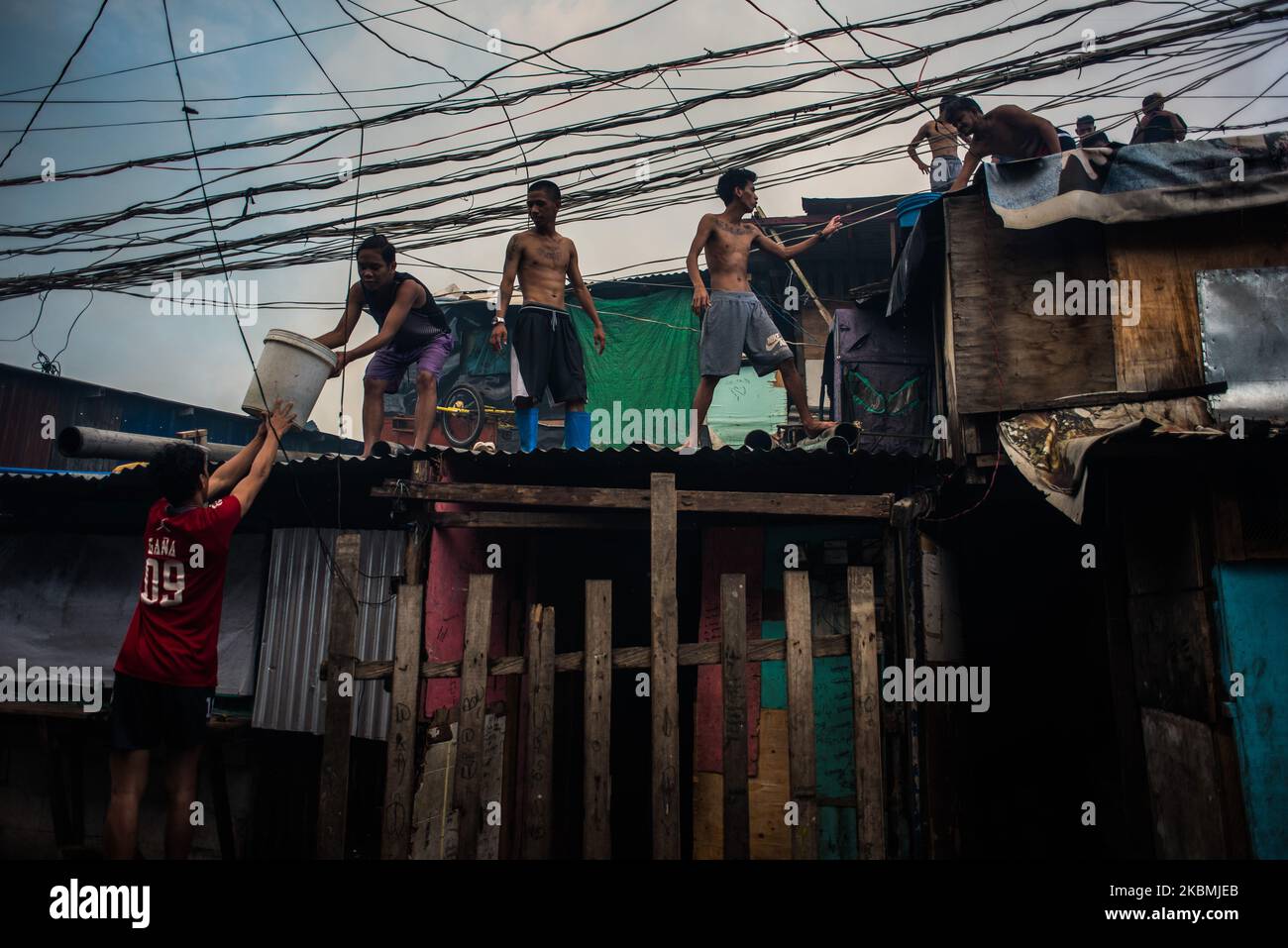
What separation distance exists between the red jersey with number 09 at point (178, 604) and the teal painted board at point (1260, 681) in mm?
5987

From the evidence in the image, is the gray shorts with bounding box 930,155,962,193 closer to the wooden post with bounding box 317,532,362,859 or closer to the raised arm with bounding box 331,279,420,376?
the raised arm with bounding box 331,279,420,376

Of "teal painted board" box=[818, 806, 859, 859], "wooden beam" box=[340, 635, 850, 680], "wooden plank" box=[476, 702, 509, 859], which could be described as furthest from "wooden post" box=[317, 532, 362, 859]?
"teal painted board" box=[818, 806, 859, 859]

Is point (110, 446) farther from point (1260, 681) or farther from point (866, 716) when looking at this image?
point (1260, 681)

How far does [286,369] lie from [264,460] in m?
1.57

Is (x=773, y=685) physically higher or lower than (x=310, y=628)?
lower

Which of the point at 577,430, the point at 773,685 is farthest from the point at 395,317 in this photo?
the point at 773,685

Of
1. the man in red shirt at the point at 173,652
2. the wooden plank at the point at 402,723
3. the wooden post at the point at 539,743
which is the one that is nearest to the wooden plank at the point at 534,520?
the wooden plank at the point at 402,723

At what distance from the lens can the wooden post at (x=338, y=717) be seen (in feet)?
13.2

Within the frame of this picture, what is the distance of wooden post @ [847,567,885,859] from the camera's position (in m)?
3.99

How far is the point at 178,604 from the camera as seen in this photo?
159 inches

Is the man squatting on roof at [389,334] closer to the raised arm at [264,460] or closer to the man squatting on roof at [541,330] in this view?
the man squatting on roof at [541,330]

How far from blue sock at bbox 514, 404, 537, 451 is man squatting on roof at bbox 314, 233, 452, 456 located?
34.0 inches
